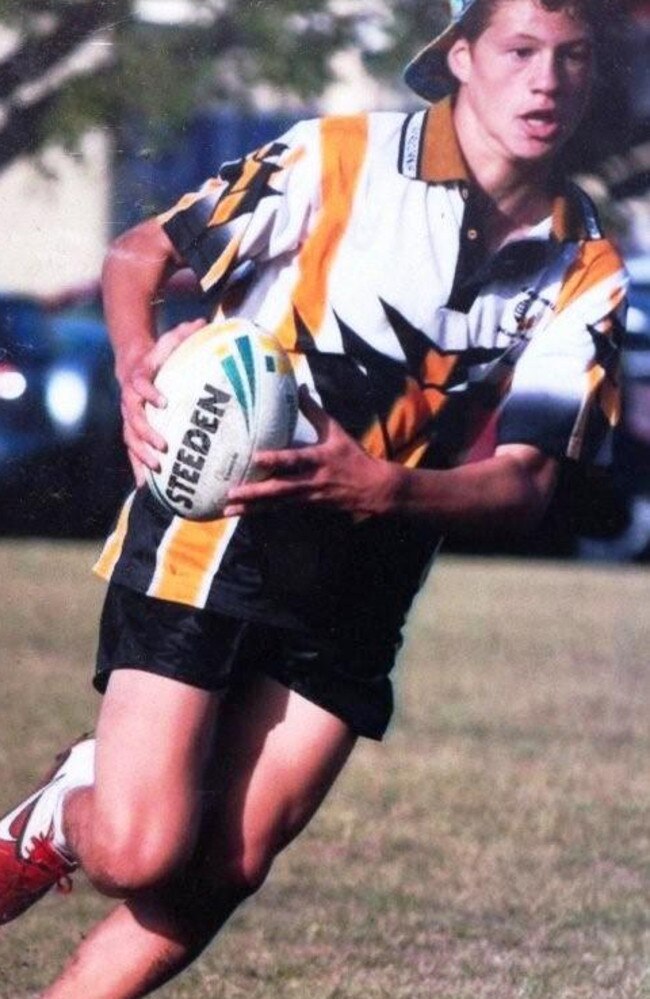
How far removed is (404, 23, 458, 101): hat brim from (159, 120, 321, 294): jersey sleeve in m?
0.34

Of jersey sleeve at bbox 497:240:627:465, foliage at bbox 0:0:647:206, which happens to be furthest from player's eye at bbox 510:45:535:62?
foliage at bbox 0:0:647:206

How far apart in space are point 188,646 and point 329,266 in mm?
Answer: 736

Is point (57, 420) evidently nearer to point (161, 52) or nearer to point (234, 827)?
point (161, 52)

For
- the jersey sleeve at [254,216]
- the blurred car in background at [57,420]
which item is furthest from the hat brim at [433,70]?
the blurred car in background at [57,420]

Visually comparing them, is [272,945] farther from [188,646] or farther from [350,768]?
[350,768]

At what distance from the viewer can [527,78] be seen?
4.66m

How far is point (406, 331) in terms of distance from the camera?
15.1 feet

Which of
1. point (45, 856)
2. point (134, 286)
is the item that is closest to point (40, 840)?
point (45, 856)

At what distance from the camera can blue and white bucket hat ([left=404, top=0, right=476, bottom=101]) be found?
189 inches

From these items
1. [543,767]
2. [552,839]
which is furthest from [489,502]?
[543,767]

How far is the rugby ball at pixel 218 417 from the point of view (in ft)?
14.3

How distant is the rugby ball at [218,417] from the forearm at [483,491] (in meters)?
0.23

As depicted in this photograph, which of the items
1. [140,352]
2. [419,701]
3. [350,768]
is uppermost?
[140,352]

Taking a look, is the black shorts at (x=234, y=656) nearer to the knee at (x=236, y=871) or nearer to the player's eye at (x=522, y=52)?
the knee at (x=236, y=871)
